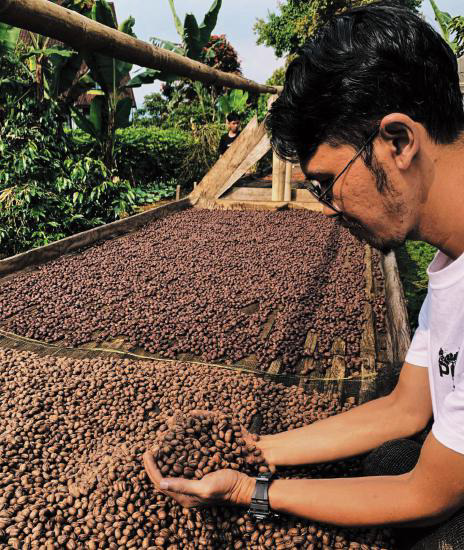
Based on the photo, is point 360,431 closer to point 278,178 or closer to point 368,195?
point 368,195

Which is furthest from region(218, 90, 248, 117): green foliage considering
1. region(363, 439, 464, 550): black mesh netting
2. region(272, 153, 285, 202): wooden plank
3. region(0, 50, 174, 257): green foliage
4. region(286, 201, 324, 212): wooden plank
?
region(363, 439, 464, 550): black mesh netting

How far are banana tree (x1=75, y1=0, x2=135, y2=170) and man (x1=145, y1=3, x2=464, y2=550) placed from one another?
677cm

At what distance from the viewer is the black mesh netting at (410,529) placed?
1.21m

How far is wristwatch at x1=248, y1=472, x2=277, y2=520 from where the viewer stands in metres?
1.42

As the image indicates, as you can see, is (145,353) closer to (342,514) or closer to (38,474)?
(38,474)

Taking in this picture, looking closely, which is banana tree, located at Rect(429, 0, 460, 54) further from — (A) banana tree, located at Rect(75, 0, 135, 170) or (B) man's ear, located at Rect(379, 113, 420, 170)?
(B) man's ear, located at Rect(379, 113, 420, 170)

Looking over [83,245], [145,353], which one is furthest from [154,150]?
[145,353]

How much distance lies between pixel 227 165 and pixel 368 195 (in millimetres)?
7178

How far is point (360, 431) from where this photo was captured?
1.69 m

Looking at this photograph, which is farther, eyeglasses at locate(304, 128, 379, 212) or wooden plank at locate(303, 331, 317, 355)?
wooden plank at locate(303, 331, 317, 355)

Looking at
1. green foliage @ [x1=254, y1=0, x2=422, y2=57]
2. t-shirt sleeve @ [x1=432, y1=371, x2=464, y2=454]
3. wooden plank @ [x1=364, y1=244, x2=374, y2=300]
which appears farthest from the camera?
green foliage @ [x1=254, y1=0, x2=422, y2=57]

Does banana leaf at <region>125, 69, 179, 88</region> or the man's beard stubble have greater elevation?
banana leaf at <region>125, 69, 179, 88</region>

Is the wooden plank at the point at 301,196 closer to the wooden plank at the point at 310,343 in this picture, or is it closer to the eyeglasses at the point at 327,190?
the wooden plank at the point at 310,343

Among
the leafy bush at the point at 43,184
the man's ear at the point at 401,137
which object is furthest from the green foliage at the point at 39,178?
the man's ear at the point at 401,137
